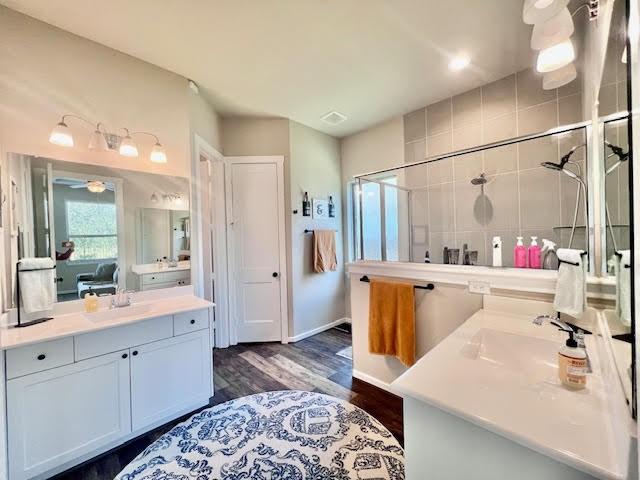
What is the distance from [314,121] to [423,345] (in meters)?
2.81

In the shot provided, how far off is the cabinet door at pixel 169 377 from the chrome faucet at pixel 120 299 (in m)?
0.44

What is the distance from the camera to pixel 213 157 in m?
3.05

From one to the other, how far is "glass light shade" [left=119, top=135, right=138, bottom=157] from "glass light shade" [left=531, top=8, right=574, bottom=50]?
2.63m

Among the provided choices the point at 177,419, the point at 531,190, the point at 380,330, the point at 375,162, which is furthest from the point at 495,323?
the point at 375,162

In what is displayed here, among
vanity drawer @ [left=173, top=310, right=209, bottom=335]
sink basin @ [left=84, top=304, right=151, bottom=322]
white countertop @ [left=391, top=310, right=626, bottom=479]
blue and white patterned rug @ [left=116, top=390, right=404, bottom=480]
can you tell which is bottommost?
blue and white patterned rug @ [left=116, top=390, right=404, bottom=480]

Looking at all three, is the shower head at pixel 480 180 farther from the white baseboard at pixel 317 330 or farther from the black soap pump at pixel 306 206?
the white baseboard at pixel 317 330

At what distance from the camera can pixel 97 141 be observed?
195 cm

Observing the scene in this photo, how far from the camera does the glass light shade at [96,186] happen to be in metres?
1.98

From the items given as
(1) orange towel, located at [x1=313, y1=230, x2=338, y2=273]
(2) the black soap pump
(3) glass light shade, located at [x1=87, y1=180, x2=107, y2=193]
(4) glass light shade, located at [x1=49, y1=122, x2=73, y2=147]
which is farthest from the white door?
(4) glass light shade, located at [x1=49, y1=122, x2=73, y2=147]

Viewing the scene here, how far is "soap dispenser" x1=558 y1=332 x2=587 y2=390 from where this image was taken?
88 centimetres

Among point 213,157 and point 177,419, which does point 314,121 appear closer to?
point 213,157

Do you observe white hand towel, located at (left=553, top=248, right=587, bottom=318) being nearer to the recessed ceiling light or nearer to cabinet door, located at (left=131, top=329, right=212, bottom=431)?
the recessed ceiling light

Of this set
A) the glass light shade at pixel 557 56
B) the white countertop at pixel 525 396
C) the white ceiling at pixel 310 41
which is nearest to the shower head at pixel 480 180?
the white ceiling at pixel 310 41

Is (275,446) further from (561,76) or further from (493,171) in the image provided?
(493,171)
